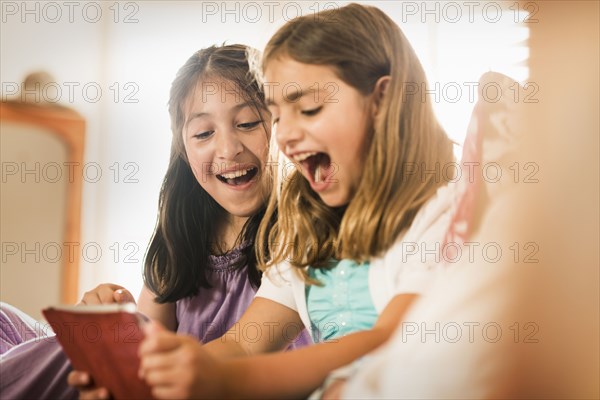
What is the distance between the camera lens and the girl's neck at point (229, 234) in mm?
1044

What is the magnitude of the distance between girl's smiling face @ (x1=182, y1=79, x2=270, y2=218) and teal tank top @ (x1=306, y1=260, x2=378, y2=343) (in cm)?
15

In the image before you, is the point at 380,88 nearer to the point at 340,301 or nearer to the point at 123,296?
the point at 340,301

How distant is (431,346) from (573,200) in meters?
0.27

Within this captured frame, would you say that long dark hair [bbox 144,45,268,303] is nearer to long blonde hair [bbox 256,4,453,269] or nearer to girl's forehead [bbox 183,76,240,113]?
girl's forehead [bbox 183,76,240,113]

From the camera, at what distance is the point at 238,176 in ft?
3.33

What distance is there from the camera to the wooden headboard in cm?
108

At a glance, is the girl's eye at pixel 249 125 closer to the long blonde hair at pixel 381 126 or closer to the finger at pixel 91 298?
the long blonde hair at pixel 381 126

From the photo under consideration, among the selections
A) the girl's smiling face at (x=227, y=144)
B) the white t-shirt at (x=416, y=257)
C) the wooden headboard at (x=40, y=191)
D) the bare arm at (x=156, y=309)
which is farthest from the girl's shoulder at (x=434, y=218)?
the wooden headboard at (x=40, y=191)

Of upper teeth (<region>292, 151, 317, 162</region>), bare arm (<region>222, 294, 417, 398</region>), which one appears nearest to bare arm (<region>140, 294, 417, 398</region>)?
bare arm (<region>222, 294, 417, 398</region>)

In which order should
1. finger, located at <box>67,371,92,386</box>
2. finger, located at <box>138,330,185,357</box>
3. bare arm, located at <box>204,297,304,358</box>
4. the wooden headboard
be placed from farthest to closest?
the wooden headboard < bare arm, located at <box>204,297,304,358</box> < finger, located at <box>67,371,92,386</box> < finger, located at <box>138,330,185,357</box>

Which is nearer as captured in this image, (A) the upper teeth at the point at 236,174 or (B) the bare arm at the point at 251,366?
(B) the bare arm at the point at 251,366

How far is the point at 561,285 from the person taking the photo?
90 centimetres

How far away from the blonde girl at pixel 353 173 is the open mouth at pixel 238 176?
0.23 feet

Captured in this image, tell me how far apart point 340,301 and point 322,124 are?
220 millimetres
